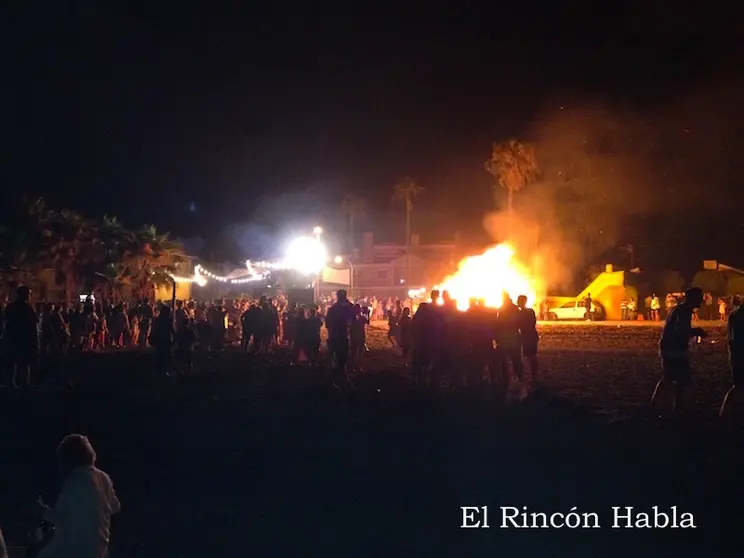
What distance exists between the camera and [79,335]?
23016 mm

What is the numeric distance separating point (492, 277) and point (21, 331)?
1382 inches

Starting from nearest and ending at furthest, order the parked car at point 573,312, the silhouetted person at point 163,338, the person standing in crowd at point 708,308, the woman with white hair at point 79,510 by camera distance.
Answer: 1. the woman with white hair at point 79,510
2. the silhouetted person at point 163,338
3. the person standing in crowd at point 708,308
4. the parked car at point 573,312

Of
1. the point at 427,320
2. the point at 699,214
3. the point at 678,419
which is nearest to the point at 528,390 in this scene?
the point at 427,320

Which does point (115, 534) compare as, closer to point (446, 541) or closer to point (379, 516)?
point (379, 516)

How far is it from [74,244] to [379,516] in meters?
28.4

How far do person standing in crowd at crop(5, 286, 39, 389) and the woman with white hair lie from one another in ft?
32.1

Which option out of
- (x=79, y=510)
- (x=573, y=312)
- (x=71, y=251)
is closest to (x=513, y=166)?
(x=573, y=312)

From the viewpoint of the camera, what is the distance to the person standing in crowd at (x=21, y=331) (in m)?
13.8

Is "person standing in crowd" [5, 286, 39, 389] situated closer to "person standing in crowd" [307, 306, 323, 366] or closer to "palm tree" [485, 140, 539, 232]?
"person standing in crowd" [307, 306, 323, 366]

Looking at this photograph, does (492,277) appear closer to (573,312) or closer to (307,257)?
(573,312)

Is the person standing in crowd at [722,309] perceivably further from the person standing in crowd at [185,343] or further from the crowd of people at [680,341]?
the crowd of people at [680,341]

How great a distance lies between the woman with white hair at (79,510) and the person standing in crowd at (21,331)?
9.77 metres

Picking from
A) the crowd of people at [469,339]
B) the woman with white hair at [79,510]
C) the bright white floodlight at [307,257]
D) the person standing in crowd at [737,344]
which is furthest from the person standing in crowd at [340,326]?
the bright white floodlight at [307,257]

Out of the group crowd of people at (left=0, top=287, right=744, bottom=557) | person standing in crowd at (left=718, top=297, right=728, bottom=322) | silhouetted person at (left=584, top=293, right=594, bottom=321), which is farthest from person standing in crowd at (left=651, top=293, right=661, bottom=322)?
crowd of people at (left=0, top=287, right=744, bottom=557)
